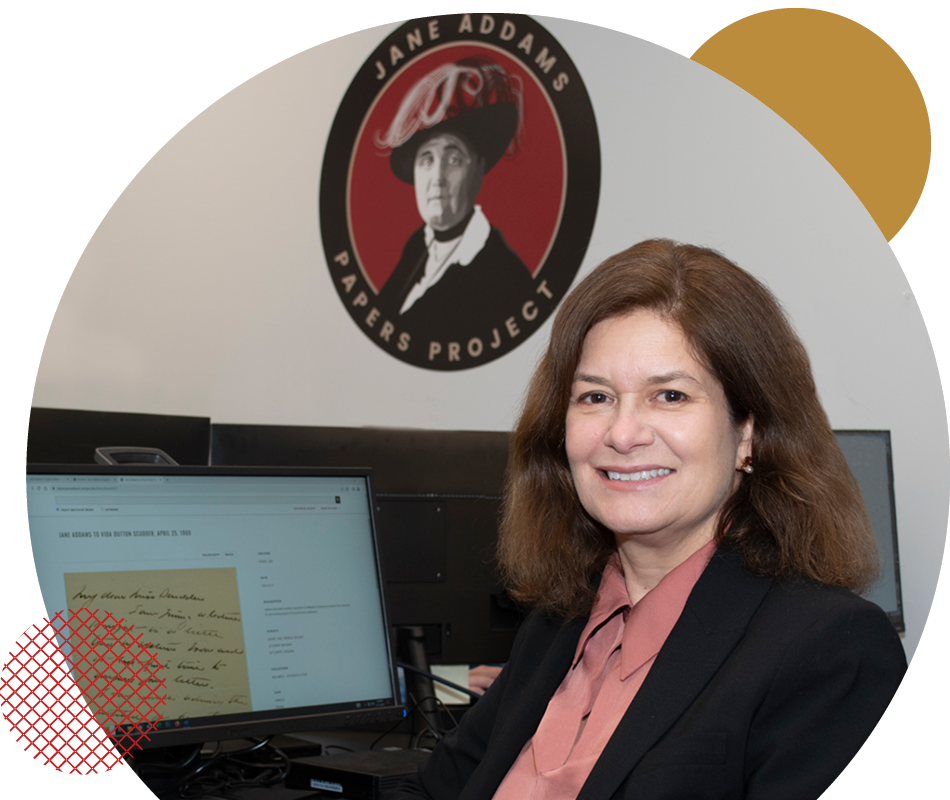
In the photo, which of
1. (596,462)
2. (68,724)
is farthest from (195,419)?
(596,462)

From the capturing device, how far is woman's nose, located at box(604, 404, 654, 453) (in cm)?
105

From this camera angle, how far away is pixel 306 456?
1667mm

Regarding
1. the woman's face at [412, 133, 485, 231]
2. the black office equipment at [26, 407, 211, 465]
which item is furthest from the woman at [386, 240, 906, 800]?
the woman's face at [412, 133, 485, 231]

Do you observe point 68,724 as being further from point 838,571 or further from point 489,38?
point 489,38

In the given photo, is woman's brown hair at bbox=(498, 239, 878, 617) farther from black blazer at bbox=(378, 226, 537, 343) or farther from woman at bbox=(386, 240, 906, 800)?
black blazer at bbox=(378, 226, 537, 343)

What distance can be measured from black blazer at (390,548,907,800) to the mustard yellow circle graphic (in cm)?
132

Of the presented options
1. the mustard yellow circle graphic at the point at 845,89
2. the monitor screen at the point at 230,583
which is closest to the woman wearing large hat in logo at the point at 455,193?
the mustard yellow circle graphic at the point at 845,89

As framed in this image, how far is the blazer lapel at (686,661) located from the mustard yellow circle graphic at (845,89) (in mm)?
1297

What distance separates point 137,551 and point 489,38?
2609 mm

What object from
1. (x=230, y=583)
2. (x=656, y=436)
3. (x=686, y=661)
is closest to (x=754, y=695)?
(x=686, y=661)

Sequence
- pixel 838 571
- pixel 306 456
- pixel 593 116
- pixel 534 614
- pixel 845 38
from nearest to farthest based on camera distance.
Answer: pixel 838 571 < pixel 534 614 < pixel 306 456 < pixel 845 38 < pixel 593 116

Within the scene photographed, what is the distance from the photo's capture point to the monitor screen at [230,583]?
1.08 metres

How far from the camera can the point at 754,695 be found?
90cm

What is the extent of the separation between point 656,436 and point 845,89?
164cm
